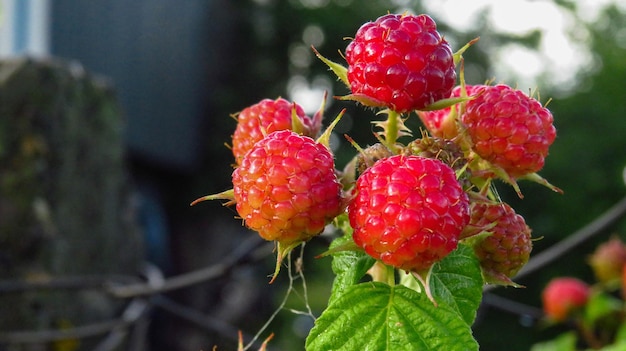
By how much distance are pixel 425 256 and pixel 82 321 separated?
1.14 m

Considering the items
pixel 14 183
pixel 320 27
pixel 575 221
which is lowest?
pixel 575 221

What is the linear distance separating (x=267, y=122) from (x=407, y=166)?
0.10 meters

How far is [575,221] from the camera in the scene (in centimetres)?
487

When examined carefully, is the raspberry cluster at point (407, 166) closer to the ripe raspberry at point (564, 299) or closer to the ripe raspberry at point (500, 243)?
the ripe raspberry at point (500, 243)

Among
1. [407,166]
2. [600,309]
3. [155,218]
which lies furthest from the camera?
[155,218]

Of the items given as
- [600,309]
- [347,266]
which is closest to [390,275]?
[347,266]

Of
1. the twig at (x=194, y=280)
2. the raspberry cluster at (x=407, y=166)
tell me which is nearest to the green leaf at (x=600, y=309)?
the twig at (x=194, y=280)

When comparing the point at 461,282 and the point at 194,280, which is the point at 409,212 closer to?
the point at 461,282

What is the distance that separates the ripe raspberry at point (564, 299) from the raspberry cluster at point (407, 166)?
2.78ft

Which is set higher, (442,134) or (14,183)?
(442,134)

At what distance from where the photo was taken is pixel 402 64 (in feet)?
1.24

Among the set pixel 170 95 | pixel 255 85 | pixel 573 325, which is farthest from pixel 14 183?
pixel 255 85

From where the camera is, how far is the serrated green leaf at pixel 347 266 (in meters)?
0.36

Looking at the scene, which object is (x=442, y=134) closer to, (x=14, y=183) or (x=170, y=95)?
(x=14, y=183)
